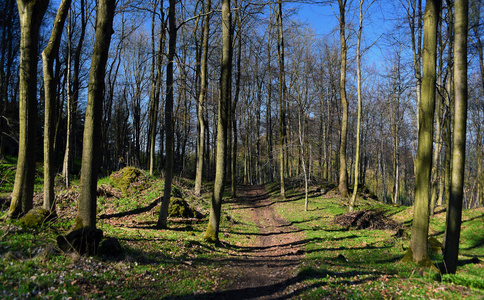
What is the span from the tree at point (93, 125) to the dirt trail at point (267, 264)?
11.7 ft

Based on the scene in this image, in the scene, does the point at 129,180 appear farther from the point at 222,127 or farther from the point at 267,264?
the point at 267,264

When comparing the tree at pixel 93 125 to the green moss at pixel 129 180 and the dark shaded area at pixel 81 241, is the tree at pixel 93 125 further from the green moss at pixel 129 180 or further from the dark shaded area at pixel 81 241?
the green moss at pixel 129 180

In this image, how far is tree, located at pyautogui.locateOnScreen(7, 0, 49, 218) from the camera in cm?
765

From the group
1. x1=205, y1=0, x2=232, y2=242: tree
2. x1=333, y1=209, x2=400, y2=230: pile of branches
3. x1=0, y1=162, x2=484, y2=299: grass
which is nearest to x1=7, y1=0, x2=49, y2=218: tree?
x1=0, y1=162, x2=484, y2=299: grass

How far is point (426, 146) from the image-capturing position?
7820mm

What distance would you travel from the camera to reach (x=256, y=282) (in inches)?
254

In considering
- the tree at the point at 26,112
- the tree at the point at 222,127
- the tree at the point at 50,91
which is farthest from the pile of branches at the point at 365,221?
the tree at the point at 26,112

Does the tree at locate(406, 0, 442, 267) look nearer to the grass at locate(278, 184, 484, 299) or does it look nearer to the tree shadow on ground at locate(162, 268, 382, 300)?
the grass at locate(278, 184, 484, 299)

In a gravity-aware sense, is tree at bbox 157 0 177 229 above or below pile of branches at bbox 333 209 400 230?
above

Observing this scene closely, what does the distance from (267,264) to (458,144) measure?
589 centimetres

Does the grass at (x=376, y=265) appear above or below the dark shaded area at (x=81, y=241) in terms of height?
below

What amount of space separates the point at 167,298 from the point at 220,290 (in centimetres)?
117

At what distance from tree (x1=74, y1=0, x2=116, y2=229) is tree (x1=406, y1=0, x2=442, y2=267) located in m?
8.36

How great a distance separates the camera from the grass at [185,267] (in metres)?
4.76
